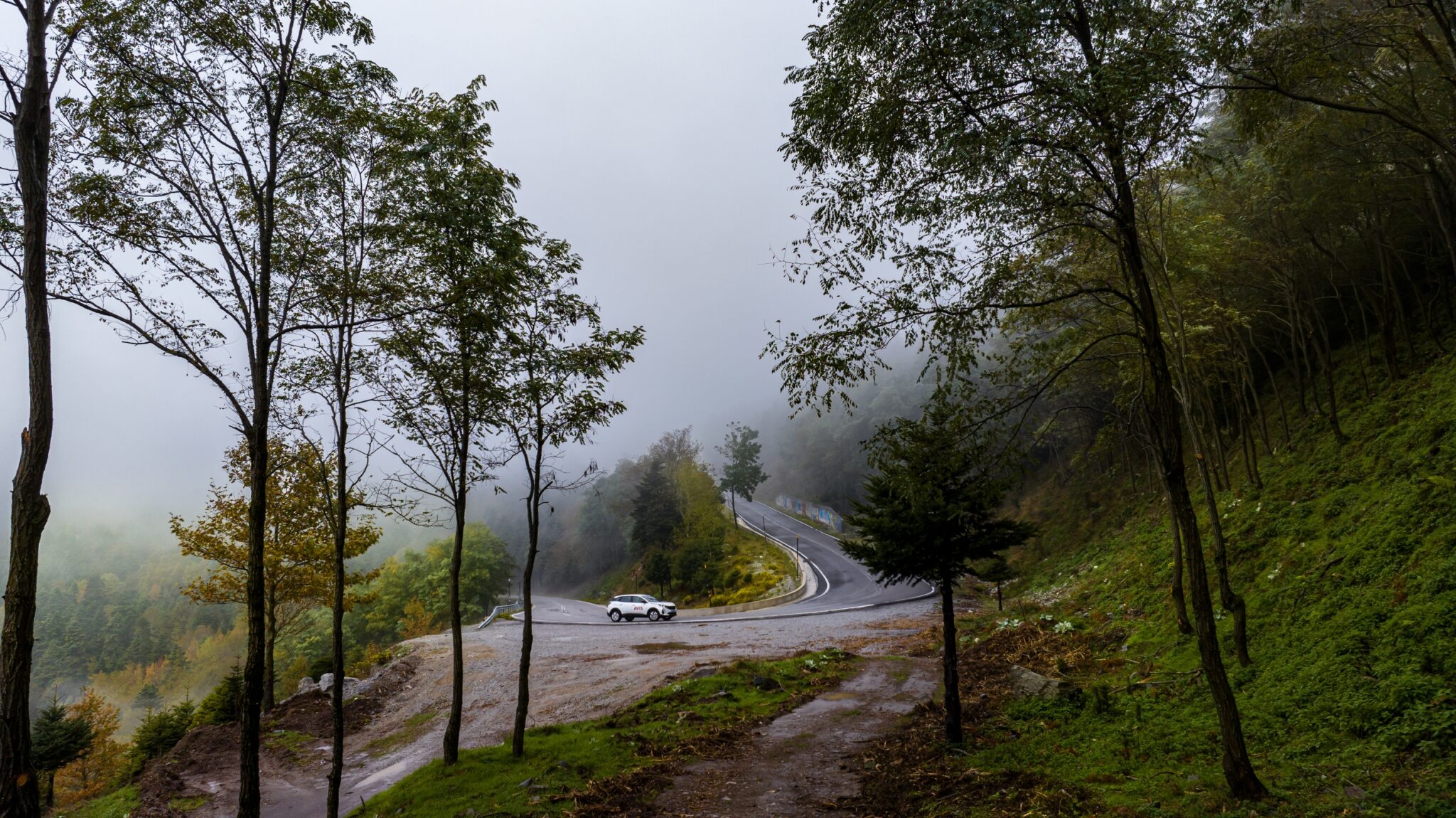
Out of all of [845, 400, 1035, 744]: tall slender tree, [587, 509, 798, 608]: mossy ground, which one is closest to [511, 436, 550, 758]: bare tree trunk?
[845, 400, 1035, 744]: tall slender tree

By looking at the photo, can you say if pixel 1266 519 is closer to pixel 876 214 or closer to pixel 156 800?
pixel 876 214

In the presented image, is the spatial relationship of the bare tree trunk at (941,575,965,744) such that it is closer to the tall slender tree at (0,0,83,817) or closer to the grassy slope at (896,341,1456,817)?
Result: the grassy slope at (896,341,1456,817)

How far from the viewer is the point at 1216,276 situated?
18.1 m

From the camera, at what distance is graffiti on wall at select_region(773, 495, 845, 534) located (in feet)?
244

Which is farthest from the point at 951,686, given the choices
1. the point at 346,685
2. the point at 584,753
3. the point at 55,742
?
the point at 55,742

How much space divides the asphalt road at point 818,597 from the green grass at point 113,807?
74.9 ft

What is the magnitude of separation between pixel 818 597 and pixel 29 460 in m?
42.3

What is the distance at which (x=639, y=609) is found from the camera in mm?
40125

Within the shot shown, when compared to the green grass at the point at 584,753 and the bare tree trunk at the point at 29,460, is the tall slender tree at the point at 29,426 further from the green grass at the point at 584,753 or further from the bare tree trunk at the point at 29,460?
the green grass at the point at 584,753

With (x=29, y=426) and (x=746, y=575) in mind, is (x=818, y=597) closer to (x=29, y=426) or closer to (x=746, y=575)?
(x=746, y=575)

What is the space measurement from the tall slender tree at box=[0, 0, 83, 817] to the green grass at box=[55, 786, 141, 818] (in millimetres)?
12616

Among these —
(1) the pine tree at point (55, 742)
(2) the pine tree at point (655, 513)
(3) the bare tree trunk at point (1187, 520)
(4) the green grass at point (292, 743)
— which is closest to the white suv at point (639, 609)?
(4) the green grass at point (292, 743)

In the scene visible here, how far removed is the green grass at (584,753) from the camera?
9617 millimetres

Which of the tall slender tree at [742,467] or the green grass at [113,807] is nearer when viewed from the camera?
the green grass at [113,807]
